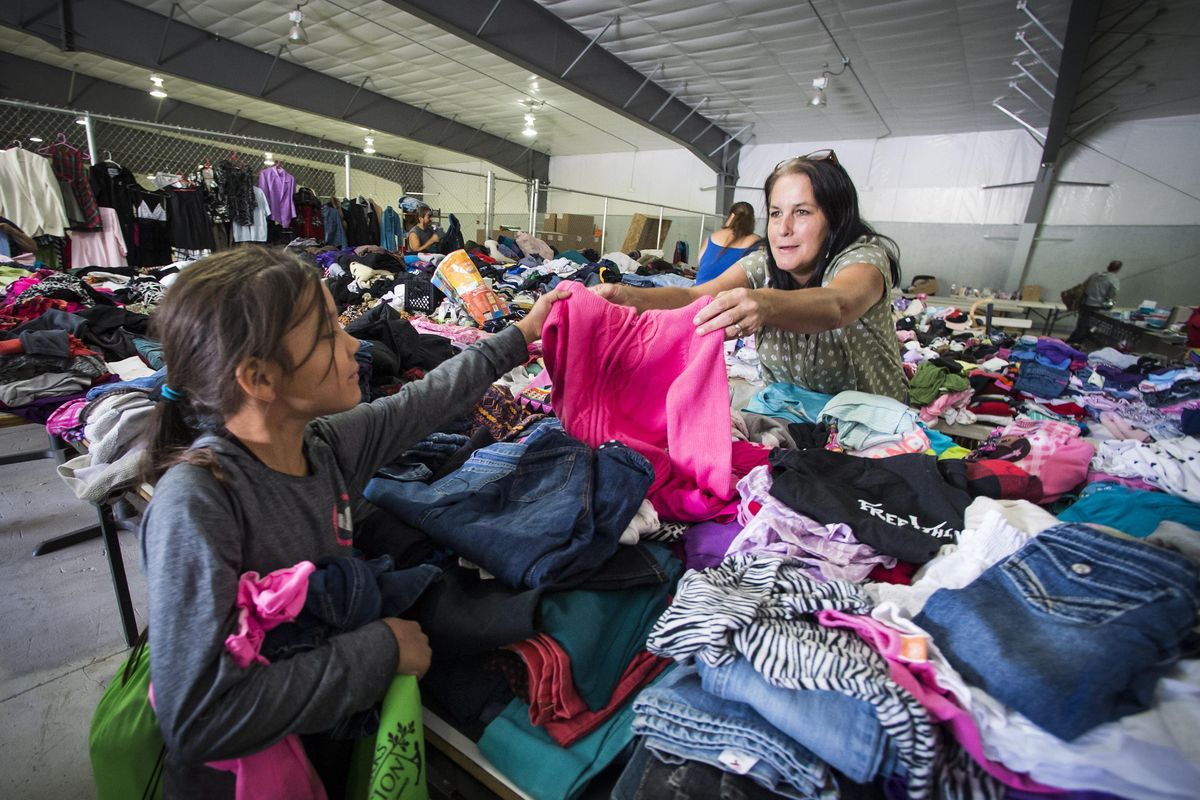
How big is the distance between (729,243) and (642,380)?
335 centimetres

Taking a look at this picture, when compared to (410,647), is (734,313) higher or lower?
higher

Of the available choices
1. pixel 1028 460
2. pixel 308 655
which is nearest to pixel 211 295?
pixel 308 655

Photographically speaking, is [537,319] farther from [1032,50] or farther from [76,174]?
[1032,50]

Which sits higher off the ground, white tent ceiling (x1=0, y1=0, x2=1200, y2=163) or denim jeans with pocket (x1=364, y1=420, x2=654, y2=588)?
white tent ceiling (x1=0, y1=0, x2=1200, y2=163)

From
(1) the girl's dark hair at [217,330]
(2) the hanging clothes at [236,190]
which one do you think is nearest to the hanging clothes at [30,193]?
(2) the hanging clothes at [236,190]

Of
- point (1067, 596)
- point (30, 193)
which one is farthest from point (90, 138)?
point (1067, 596)

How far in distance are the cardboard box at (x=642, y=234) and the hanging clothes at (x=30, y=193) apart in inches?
256

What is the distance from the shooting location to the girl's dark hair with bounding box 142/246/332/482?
2.70ft

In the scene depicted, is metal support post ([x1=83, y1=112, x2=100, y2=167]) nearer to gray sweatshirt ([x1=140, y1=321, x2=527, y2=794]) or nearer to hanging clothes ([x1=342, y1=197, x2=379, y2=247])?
hanging clothes ([x1=342, y1=197, x2=379, y2=247])

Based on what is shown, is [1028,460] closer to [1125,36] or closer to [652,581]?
[652,581]

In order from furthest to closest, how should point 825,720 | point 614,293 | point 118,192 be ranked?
1. point 118,192
2. point 614,293
3. point 825,720

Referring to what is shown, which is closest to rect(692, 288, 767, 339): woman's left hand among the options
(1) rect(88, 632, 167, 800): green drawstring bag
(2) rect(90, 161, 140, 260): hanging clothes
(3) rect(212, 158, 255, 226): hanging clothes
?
(1) rect(88, 632, 167, 800): green drawstring bag

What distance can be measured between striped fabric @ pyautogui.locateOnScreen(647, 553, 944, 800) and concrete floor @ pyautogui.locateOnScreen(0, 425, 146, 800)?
6.37 ft

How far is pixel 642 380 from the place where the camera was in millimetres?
1313
